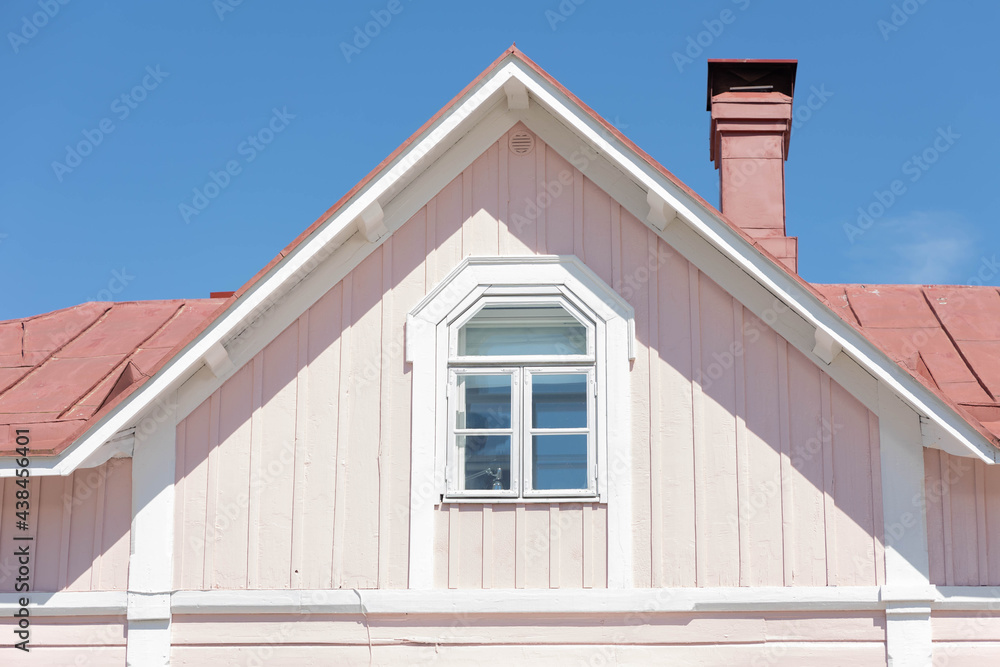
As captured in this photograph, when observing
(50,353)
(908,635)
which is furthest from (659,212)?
(50,353)

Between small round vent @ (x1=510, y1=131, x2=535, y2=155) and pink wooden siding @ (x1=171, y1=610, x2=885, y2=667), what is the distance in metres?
3.33

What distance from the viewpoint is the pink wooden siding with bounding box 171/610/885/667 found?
24.1ft

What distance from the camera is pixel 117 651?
764cm

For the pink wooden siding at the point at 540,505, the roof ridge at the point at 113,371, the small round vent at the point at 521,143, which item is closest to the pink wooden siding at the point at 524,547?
the pink wooden siding at the point at 540,505

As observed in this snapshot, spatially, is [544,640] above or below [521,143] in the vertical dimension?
below

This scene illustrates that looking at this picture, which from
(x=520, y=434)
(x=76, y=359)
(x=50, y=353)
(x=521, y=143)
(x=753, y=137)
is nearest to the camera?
(x=520, y=434)

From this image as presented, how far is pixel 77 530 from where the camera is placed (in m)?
7.88

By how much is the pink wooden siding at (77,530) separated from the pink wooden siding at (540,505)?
0.44 meters

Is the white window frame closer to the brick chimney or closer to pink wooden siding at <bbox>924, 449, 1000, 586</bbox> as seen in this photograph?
pink wooden siding at <bbox>924, 449, 1000, 586</bbox>

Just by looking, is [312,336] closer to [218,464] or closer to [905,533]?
[218,464]

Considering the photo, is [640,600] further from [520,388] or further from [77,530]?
[77,530]

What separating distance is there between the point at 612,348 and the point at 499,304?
0.87 m

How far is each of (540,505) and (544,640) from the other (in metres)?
0.89

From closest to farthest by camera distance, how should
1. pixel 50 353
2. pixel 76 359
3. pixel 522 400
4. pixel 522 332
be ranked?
pixel 522 400
pixel 522 332
pixel 76 359
pixel 50 353
